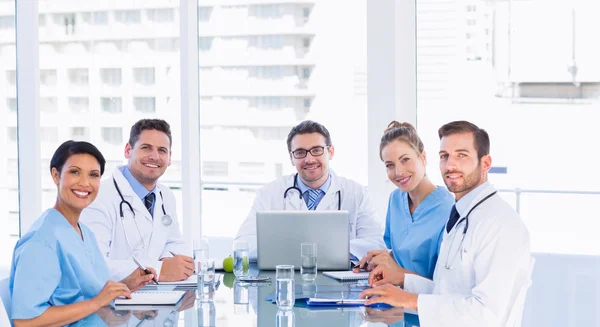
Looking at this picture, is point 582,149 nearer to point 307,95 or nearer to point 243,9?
point 307,95

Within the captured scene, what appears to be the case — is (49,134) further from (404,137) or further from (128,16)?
(404,137)

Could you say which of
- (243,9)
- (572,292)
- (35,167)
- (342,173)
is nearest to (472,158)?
(572,292)

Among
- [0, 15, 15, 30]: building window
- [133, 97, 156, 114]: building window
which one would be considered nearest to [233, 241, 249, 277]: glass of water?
[133, 97, 156, 114]: building window

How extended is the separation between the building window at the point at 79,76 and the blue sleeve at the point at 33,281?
3030 mm

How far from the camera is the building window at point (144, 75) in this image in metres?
5.05

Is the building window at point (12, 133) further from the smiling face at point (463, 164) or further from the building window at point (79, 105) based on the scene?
the smiling face at point (463, 164)

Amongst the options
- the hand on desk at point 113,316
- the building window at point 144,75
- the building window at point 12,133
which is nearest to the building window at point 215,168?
the building window at point 144,75

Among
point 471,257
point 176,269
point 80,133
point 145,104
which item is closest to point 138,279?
point 176,269

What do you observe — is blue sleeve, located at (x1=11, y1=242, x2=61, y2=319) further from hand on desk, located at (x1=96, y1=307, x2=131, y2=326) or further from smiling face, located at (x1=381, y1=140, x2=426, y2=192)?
smiling face, located at (x1=381, y1=140, x2=426, y2=192)

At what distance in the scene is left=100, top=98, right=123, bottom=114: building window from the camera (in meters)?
5.11

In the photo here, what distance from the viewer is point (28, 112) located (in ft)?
16.2

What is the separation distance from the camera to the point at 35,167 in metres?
4.96

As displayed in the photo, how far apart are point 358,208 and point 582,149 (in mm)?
1423

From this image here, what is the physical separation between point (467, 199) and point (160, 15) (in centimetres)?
312
